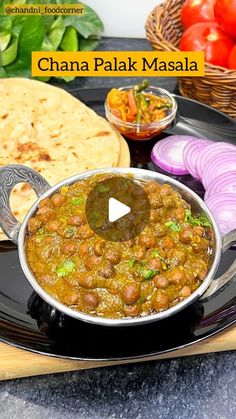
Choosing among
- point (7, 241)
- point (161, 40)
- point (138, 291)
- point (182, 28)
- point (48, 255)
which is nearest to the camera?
point (138, 291)

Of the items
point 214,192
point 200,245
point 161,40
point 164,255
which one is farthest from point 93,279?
point 161,40

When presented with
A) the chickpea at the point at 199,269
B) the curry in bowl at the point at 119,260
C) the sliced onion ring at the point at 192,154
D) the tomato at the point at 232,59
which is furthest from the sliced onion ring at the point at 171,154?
the chickpea at the point at 199,269

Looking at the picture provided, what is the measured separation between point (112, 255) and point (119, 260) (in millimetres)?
40

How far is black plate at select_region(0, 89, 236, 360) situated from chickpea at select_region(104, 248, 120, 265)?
0.90ft

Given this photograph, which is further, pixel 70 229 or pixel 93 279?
pixel 70 229

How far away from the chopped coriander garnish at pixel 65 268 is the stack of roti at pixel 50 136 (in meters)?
0.56

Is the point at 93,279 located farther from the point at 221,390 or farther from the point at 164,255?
the point at 221,390

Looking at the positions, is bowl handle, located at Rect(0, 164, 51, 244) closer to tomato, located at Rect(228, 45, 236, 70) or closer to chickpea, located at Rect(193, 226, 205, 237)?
chickpea, located at Rect(193, 226, 205, 237)

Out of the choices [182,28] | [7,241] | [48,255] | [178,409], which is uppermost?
[182,28]

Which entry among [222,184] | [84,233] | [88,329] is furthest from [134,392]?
[222,184]

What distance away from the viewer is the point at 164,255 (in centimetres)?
201

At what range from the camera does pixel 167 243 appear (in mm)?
2037

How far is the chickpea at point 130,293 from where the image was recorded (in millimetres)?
1890

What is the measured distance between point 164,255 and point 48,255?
425mm
